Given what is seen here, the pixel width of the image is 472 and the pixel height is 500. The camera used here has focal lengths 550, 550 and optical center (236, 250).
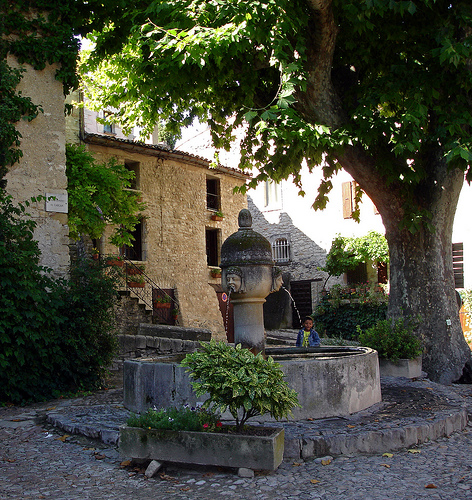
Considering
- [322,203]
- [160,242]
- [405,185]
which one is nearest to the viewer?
[405,185]

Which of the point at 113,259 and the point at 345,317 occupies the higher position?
the point at 113,259

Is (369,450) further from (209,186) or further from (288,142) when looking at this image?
(209,186)

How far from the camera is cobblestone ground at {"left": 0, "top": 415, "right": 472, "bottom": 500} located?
4352 millimetres

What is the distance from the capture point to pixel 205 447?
4.73m

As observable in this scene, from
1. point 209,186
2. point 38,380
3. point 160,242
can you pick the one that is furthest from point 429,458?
point 209,186

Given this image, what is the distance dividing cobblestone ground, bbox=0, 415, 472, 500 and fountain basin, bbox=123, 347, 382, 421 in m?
0.96

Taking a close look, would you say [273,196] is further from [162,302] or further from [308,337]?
[308,337]

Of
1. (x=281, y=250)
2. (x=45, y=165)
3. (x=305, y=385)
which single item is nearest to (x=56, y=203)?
(x=45, y=165)

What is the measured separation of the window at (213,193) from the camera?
22914 millimetres

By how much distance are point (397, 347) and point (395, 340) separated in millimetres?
123

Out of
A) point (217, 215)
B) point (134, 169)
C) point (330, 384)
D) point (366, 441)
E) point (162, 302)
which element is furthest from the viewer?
point (217, 215)

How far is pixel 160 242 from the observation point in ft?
64.7

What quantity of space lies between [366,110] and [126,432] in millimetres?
6307

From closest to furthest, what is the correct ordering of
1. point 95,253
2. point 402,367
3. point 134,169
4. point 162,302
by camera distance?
point 402,367 → point 95,253 → point 162,302 → point 134,169
